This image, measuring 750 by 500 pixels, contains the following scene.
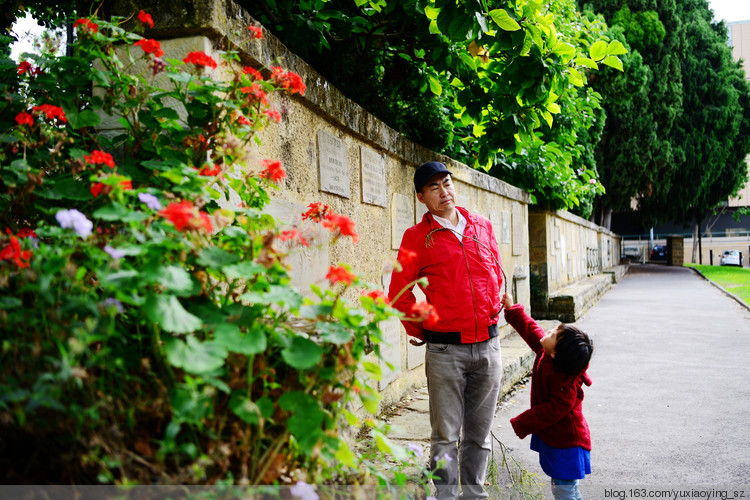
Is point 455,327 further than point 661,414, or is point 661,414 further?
point 661,414

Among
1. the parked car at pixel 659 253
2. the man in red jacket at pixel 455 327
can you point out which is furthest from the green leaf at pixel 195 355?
the parked car at pixel 659 253

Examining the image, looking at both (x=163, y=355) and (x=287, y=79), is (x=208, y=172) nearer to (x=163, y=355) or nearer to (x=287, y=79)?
(x=163, y=355)

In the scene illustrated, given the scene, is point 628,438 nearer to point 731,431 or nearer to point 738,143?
point 731,431

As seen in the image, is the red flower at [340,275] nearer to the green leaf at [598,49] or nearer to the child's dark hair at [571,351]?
the child's dark hair at [571,351]

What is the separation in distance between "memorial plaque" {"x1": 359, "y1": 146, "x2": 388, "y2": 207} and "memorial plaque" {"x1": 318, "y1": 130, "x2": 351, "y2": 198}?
0.84 ft

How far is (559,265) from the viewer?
42.0ft

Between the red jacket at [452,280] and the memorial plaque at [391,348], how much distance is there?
44.3 inches

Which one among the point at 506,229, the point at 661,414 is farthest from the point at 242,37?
the point at 506,229

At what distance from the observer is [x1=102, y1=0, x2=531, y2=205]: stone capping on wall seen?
2.53 meters

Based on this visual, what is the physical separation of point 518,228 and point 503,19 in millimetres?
5949

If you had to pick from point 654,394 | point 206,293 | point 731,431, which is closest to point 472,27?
point 206,293

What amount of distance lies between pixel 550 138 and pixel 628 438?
6.36 metres

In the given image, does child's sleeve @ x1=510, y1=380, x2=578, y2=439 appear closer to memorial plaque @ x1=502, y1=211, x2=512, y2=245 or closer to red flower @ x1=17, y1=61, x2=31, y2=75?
red flower @ x1=17, y1=61, x2=31, y2=75

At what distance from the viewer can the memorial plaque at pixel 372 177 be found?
4214 mm
